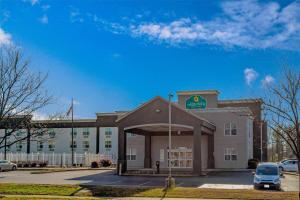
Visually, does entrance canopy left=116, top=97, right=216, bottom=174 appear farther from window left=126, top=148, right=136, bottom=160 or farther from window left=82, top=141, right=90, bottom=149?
window left=82, top=141, right=90, bottom=149

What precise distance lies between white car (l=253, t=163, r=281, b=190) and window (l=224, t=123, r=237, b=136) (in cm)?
2189

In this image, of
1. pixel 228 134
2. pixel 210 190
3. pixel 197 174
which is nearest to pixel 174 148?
pixel 228 134

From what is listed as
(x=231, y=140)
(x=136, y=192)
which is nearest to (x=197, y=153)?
(x=231, y=140)

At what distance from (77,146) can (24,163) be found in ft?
62.7

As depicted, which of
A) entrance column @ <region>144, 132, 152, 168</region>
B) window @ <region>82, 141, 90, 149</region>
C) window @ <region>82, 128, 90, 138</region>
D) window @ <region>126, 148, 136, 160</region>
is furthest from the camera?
window @ <region>82, 128, 90, 138</region>

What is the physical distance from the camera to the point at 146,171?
4334cm

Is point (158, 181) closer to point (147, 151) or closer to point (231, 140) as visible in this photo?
point (147, 151)

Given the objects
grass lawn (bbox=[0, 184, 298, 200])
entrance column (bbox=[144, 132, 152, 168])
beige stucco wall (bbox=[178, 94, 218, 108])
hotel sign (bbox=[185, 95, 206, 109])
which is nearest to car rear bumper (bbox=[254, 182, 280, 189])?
grass lawn (bbox=[0, 184, 298, 200])

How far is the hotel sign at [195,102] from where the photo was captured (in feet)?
A: 186

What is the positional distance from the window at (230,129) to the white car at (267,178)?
2189 cm

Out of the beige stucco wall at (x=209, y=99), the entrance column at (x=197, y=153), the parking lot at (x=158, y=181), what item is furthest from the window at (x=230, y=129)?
the parking lot at (x=158, y=181)

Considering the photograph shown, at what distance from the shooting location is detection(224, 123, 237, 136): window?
50875 mm

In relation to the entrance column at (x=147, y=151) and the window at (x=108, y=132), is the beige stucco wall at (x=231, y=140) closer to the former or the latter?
the entrance column at (x=147, y=151)

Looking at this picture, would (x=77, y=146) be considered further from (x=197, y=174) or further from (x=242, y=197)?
(x=242, y=197)
